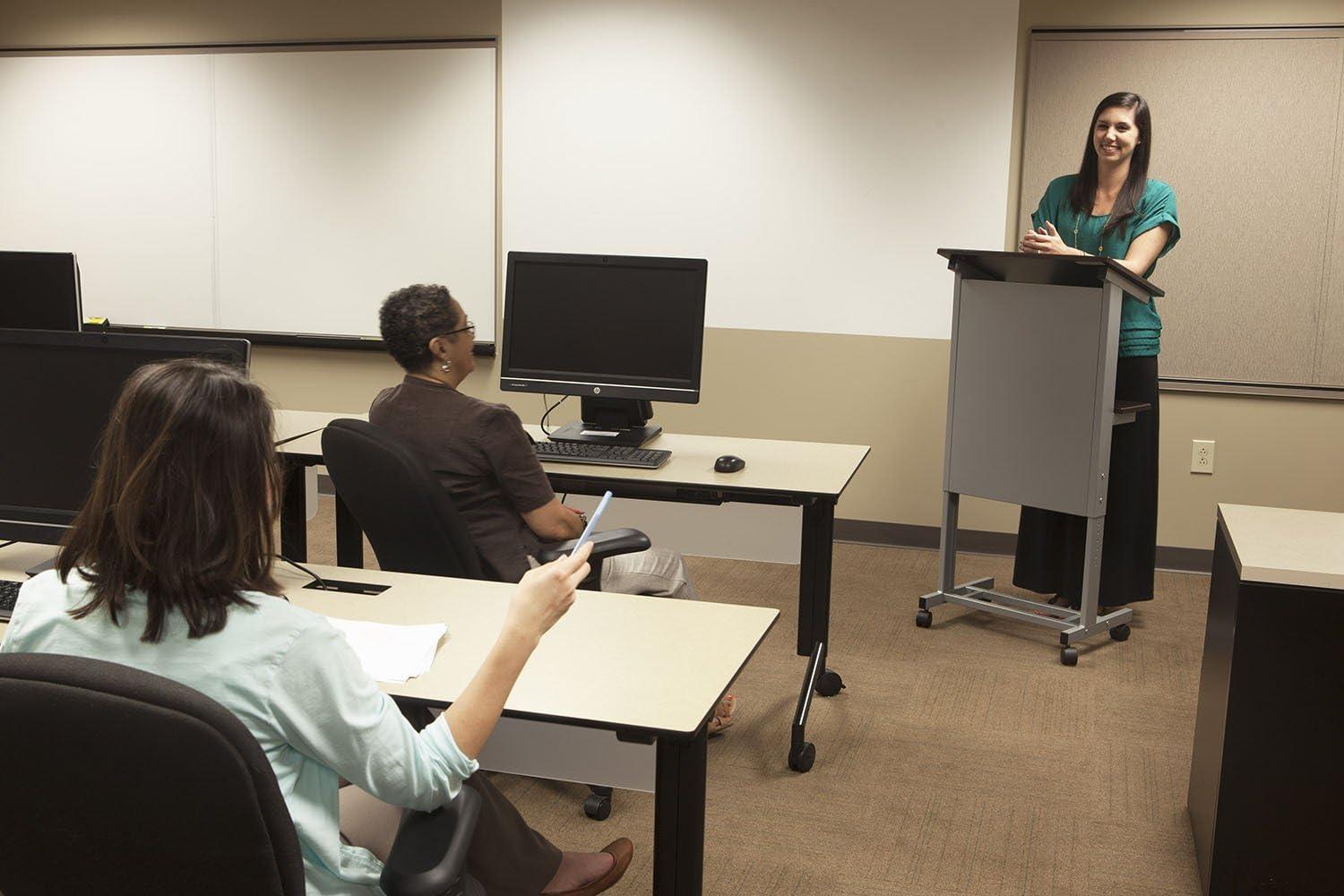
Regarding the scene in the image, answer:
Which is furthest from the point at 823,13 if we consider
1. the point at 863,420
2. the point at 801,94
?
the point at 863,420

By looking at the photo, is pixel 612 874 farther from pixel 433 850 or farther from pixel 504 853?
pixel 433 850

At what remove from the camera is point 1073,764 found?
114 inches

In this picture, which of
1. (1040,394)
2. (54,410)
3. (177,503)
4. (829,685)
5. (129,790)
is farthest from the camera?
(1040,394)

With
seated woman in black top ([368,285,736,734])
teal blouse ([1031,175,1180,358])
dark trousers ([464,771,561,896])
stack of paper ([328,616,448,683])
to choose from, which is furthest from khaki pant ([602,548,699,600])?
teal blouse ([1031,175,1180,358])

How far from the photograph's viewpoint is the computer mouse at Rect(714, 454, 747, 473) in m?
3.08

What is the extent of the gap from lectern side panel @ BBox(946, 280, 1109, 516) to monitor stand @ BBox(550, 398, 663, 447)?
103 centimetres

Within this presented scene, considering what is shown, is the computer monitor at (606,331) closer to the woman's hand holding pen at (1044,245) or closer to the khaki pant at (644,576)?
the khaki pant at (644,576)

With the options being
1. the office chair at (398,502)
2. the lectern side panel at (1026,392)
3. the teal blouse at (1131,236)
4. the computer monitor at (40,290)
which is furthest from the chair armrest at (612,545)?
the teal blouse at (1131,236)

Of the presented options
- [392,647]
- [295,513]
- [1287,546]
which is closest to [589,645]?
[392,647]

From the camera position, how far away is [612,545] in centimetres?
255

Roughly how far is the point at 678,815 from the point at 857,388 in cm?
331

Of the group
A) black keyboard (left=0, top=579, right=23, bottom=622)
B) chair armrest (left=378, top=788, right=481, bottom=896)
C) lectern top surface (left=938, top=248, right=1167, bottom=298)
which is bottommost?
chair armrest (left=378, top=788, right=481, bottom=896)

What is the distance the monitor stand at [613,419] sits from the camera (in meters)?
3.44

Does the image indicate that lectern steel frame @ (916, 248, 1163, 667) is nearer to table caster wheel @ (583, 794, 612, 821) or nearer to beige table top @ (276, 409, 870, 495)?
beige table top @ (276, 409, 870, 495)
